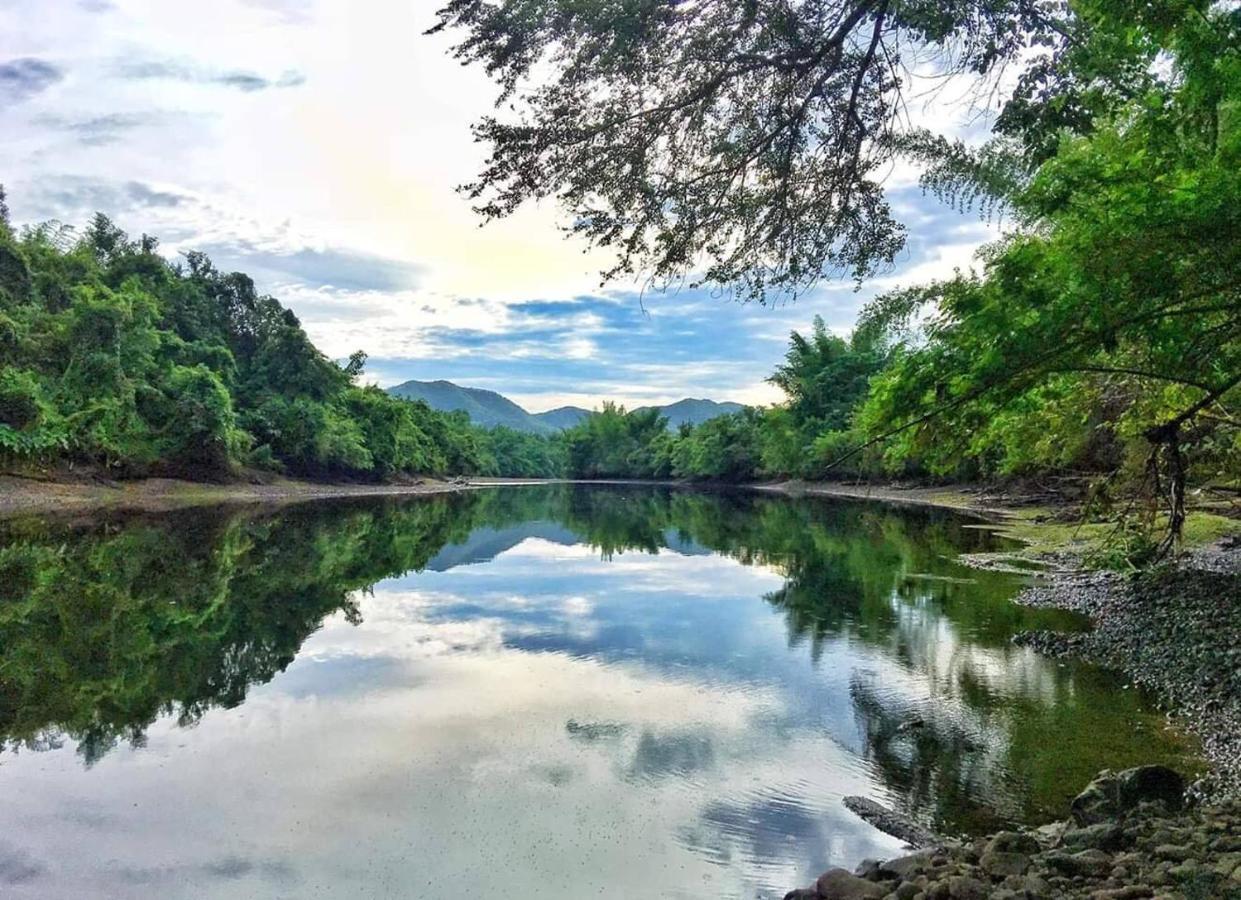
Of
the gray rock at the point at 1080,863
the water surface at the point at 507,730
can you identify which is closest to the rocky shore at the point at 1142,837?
the gray rock at the point at 1080,863

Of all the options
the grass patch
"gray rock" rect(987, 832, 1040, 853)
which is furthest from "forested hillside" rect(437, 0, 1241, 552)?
the grass patch

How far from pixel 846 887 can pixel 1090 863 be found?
1.59 m

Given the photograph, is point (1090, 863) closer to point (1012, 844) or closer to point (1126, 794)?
point (1012, 844)

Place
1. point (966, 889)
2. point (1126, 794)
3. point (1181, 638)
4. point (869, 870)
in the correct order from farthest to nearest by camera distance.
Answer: point (1181, 638) < point (1126, 794) < point (869, 870) < point (966, 889)

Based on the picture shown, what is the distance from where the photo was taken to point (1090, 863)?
534cm

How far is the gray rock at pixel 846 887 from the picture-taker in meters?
5.47

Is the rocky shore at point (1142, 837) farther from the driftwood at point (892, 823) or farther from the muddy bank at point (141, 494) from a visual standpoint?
the muddy bank at point (141, 494)

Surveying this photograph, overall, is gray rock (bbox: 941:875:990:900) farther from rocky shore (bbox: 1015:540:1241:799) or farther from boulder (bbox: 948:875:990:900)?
rocky shore (bbox: 1015:540:1241:799)

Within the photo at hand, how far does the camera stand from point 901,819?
736 cm

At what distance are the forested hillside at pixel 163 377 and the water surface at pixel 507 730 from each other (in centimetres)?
2090

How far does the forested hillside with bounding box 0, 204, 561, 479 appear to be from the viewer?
125 feet

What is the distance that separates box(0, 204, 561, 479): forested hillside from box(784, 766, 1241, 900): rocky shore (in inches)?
1517

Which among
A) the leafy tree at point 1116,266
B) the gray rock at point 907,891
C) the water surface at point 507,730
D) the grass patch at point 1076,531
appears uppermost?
the leafy tree at point 1116,266

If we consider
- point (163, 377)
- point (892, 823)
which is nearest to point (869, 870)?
point (892, 823)
